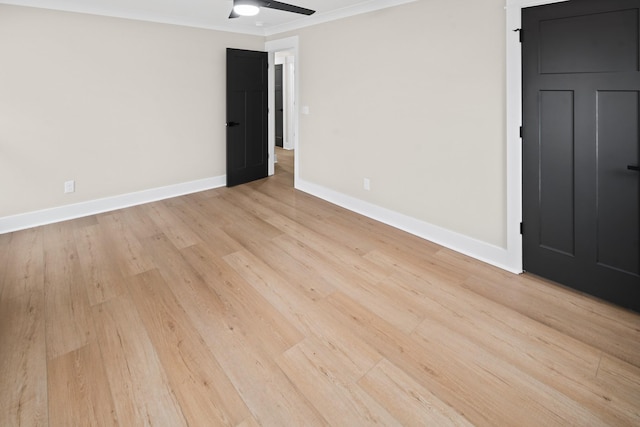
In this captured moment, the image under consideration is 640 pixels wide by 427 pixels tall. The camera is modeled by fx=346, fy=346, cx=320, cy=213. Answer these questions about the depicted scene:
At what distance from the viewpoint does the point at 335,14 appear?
4.13m

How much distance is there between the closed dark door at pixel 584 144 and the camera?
219 cm

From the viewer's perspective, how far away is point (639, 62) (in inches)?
82.4

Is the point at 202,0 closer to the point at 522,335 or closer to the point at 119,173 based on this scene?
the point at 119,173

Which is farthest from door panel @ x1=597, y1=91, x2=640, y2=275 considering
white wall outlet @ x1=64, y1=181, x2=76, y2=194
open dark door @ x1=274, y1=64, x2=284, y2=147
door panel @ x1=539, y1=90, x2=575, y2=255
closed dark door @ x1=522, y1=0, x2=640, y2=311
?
open dark door @ x1=274, y1=64, x2=284, y2=147

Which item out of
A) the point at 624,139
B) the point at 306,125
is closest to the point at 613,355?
the point at 624,139

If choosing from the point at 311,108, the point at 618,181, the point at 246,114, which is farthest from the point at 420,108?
the point at 246,114

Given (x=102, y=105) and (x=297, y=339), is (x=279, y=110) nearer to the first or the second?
(x=102, y=105)

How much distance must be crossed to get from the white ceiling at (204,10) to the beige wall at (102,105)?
0.28 feet

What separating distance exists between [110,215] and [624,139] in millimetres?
4998

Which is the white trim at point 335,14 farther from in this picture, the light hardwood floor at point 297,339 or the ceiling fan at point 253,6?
the light hardwood floor at point 297,339

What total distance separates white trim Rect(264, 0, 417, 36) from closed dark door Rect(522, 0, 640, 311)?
1.46 metres

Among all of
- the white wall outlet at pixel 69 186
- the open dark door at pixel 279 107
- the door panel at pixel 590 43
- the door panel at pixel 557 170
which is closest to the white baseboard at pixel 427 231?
the door panel at pixel 557 170

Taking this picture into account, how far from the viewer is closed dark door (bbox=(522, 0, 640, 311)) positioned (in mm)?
2193

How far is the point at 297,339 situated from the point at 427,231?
2011mm
